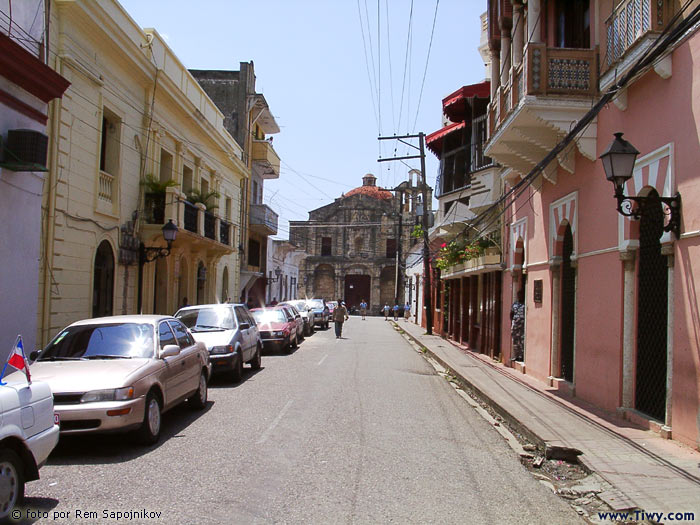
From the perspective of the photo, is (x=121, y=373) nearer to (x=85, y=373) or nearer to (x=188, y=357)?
(x=85, y=373)

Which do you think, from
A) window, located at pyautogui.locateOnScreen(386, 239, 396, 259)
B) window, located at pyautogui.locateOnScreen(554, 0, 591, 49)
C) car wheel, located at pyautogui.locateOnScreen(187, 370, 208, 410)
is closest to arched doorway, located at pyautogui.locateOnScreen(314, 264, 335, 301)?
window, located at pyautogui.locateOnScreen(386, 239, 396, 259)

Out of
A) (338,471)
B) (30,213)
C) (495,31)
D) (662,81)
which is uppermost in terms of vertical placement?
(495,31)

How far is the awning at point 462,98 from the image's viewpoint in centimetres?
2242

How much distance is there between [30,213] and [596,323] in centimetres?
1061

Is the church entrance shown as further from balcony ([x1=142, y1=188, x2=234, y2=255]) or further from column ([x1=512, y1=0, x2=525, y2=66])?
column ([x1=512, y1=0, x2=525, y2=66])

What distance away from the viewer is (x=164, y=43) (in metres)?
19.9

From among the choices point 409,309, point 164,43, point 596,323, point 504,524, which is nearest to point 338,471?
point 504,524

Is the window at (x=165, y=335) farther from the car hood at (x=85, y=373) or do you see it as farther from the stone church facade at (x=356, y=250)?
the stone church facade at (x=356, y=250)

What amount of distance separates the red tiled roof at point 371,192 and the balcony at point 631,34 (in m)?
60.6

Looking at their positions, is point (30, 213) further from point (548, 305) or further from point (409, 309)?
point (409, 309)

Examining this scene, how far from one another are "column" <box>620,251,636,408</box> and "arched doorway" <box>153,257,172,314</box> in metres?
15.3

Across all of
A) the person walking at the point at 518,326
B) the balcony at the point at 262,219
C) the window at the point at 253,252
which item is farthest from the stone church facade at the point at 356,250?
the person walking at the point at 518,326

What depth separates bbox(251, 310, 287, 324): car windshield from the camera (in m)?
20.6

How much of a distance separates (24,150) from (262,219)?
25303mm
